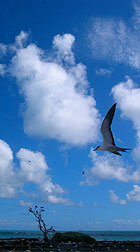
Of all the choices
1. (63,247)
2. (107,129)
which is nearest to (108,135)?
(107,129)

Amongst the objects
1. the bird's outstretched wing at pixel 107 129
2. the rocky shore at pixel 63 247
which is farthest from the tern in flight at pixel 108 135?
the rocky shore at pixel 63 247

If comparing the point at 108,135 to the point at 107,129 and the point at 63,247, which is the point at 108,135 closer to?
the point at 107,129

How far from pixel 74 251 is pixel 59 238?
1372 centimetres

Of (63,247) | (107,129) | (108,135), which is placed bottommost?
(63,247)

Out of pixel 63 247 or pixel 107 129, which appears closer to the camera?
pixel 107 129

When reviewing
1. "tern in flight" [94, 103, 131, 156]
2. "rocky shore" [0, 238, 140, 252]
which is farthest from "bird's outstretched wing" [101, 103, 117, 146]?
"rocky shore" [0, 238, 140, 252]

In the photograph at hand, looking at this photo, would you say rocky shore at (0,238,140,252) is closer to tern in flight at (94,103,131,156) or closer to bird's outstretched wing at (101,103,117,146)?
tern in flight at (94,103,131,156)

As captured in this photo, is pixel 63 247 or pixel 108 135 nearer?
pixel 108 135

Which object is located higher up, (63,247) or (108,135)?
(108,135)

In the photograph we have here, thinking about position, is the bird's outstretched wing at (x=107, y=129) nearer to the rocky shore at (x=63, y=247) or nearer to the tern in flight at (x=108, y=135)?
the tern in flight at (x=108, y=135)

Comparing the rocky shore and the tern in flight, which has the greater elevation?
the tern in flight

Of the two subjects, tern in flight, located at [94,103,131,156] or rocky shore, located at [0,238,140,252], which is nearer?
tern in flight, located at [94,103,131,156]

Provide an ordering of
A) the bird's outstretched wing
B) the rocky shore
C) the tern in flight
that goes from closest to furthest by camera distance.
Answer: the tern in flight < the bird's outstretched wing < the rocky shore

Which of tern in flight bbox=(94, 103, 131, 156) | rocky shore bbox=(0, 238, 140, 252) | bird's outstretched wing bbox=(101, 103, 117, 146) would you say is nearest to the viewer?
tern in flight bbox=(94, 103, 131, 156)
